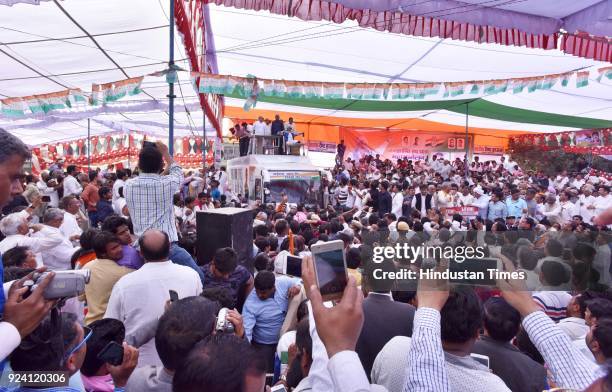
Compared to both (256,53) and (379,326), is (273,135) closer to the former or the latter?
(256,53)

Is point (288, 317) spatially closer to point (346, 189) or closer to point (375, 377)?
point (375, 377)

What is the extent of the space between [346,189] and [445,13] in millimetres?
6683

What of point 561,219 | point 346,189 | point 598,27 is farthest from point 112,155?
point 598,27

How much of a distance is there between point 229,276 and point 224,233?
23.2 inches

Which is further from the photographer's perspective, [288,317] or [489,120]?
[489,120]

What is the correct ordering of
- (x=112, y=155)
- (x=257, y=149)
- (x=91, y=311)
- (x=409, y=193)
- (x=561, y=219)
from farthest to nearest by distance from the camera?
(x=112, y=155), (x=257, y=149), (x=409, y=193), (x=561, y=219), (x=91, y=311)

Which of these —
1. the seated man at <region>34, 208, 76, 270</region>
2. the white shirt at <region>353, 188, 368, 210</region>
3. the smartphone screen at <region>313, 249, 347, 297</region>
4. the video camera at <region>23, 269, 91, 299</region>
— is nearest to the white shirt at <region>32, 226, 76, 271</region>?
the seated man at <region>34, 208, 76, 270</region>

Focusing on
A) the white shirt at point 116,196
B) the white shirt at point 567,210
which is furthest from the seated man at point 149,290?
the white shirt at point 567,210

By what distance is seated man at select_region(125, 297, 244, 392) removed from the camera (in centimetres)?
168

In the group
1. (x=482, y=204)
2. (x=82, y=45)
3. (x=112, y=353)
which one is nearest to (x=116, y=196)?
(x=82, y=45)

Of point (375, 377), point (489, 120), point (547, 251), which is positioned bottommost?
point (375, 377)

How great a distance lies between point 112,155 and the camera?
2148cm

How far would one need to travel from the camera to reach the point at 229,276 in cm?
368

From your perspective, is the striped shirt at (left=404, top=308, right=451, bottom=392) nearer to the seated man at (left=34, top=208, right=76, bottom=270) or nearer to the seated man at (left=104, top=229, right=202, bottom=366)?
the seated man at (left=104, top=229, right=202, bottom=366)
